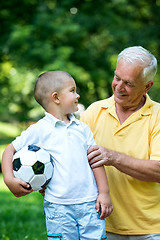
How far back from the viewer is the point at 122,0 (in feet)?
36.4

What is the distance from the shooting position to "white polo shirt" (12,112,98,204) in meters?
2.59

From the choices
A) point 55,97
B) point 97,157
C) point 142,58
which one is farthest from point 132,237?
point 142,58

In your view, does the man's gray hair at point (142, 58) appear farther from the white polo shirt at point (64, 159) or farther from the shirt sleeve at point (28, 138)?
the shirt sleeve at point (28, 138)

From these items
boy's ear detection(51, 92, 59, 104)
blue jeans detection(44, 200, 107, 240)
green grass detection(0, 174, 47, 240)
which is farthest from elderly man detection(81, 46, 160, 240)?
green grass detection(0, 174, 47, 240)

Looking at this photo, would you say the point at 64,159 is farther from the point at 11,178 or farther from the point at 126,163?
the point at 126,163

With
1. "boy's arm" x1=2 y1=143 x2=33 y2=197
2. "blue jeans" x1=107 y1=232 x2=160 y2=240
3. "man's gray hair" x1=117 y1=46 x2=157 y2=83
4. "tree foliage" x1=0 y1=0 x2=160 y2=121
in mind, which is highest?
"tree foliage" x1=0 y1=0 x2=160 y2=121

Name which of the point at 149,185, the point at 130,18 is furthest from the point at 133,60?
the point at 130,18

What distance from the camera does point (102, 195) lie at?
105 inches

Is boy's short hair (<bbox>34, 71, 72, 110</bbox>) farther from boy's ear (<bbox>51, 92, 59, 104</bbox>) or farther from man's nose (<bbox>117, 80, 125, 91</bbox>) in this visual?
man's nose (<bbox>117, 80, 125, 91</bbox>)

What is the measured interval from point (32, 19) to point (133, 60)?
785 cm

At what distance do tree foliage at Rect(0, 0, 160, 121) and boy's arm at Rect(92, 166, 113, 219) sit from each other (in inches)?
245

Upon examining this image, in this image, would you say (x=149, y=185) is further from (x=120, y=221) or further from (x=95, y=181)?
(x=95, y=181)

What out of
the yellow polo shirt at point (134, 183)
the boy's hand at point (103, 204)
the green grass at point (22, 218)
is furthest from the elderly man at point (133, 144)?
the green grass at point (22, 218)

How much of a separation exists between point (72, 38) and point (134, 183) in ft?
26.4
